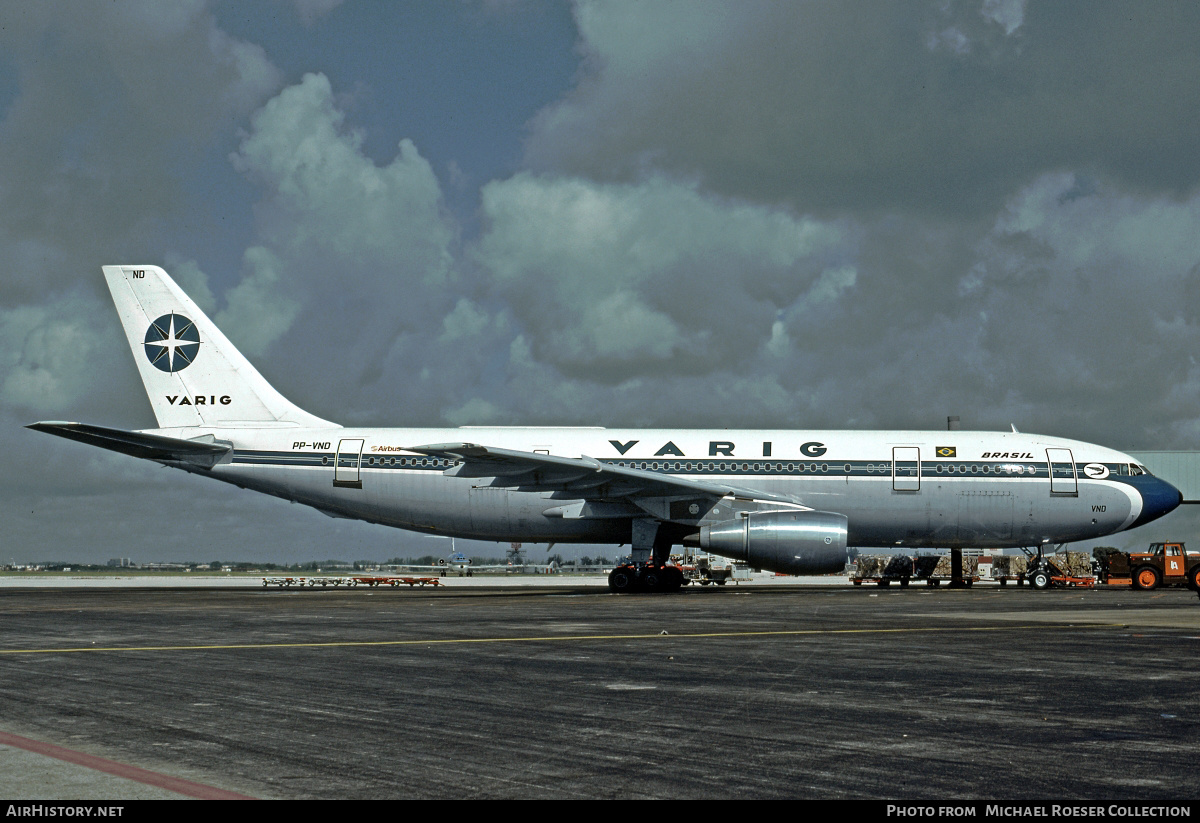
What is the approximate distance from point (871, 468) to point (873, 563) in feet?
88.5

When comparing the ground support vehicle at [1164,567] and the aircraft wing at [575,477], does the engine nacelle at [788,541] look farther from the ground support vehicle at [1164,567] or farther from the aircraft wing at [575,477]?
the ground support vehicle at [1164,567]

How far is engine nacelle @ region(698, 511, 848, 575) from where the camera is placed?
86.6 ft

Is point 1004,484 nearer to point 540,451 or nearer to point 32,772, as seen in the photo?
point 540,451

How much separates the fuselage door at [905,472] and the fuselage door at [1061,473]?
400cm

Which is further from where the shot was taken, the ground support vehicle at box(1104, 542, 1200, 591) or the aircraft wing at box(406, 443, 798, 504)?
the ground support vehicle at box(1104, 542, 1200, 591)

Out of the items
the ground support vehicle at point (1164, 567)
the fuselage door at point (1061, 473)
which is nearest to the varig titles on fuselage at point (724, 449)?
the fuselage door at point (1061, 473)

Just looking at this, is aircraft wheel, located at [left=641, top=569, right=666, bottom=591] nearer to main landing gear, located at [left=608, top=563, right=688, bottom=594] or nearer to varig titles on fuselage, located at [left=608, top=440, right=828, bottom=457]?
main landing gear, located at [left=608, top=563, right=688, bottom=594]

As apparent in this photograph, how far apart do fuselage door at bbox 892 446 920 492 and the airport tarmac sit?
39.3ft

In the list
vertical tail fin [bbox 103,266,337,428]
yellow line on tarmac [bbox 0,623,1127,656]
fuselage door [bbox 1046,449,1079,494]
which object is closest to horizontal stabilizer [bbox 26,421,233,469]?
vertical tail fin [bbox 103,266,337,428]

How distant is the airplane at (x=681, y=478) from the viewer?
29219mm

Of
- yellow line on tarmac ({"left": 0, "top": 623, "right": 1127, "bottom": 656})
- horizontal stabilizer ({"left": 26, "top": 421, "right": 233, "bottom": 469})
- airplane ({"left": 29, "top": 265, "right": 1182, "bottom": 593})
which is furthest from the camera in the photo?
airplane ({"left": 29, "top": 265, "right": 1182, "bottom": 593})

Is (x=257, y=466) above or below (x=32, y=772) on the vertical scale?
above
